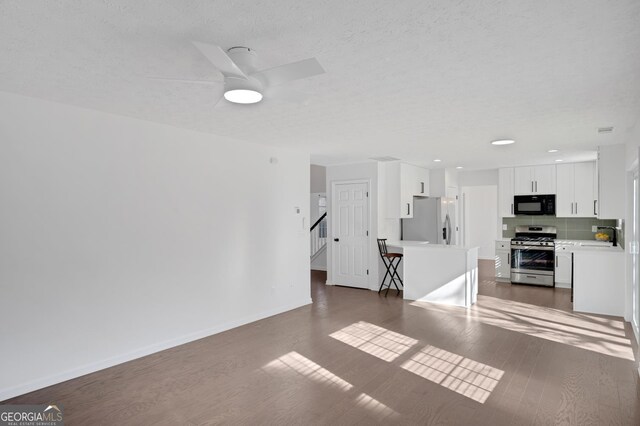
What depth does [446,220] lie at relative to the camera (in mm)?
7727

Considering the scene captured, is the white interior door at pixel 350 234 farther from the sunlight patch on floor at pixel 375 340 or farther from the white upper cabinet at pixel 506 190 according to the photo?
the white upper cabinet at pixel 506 190

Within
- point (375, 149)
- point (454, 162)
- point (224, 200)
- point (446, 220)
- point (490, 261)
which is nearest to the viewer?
point (224, 200)

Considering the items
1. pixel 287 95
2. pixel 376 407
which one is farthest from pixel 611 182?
pixel 287 95

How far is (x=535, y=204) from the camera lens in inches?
305

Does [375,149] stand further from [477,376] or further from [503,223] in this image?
[503,223]

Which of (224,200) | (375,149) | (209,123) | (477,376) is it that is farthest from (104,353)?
(375,149)

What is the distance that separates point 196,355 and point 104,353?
0.83m

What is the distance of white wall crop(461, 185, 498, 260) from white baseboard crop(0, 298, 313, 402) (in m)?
6.93

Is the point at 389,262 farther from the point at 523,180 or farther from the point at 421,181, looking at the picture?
the point at 523,180

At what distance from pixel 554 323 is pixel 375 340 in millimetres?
2467

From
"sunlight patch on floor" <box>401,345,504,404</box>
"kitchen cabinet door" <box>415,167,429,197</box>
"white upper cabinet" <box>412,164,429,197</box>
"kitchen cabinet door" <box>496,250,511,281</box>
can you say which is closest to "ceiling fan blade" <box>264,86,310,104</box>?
"sunlight patch on floor" <box>401,345,504,404</box>

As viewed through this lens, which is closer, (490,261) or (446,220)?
(446,220)

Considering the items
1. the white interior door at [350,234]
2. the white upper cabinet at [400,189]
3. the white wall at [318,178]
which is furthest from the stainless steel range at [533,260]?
the white wall at [318,178]

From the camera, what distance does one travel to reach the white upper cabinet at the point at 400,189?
7.18 meters
